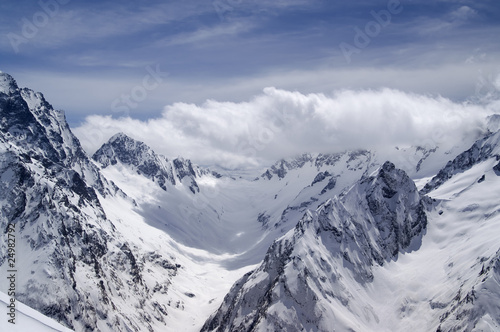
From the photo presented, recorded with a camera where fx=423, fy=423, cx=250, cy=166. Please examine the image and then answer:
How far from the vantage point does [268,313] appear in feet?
655

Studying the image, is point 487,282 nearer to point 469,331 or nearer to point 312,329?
point 469,331

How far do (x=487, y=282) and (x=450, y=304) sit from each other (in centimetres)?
2529

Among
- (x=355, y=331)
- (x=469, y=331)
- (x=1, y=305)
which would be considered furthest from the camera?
(x=355, y=331)

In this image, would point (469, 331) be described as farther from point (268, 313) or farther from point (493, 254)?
point (268, 313)

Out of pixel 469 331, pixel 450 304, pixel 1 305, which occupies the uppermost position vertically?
pixel 1 305

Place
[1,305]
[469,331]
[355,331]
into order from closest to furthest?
[1,305], [469,331], [355,331]

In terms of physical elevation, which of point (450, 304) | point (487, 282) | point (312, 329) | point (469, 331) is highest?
point (487, 282)

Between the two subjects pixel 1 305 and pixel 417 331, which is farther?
pixel 417 331

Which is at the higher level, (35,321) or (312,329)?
(35,321)

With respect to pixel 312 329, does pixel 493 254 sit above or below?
above

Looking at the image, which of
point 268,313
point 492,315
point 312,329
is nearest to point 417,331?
point 492,315

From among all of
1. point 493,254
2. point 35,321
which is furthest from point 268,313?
point 35,321

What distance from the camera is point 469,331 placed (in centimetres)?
17162

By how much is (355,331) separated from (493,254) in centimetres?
7476
